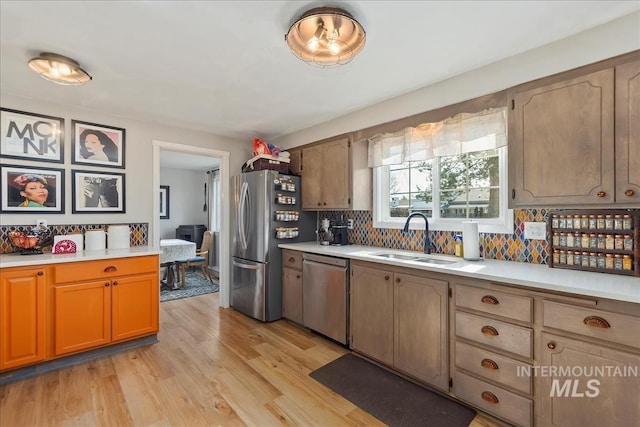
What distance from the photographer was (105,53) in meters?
1.90

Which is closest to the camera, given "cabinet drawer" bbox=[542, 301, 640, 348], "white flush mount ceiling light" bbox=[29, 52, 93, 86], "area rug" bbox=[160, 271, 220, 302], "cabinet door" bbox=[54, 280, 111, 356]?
"cabinet drawer" bbox=[542, 301, 640, 348]

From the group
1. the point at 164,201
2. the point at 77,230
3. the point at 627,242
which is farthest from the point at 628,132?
the point at 164,201

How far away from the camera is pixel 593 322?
139cm

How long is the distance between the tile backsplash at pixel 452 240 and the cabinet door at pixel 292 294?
78 cm

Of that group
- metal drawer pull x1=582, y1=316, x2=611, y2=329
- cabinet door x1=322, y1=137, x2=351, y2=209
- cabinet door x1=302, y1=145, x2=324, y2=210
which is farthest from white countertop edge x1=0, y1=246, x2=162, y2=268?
metal drawer pull x1=582, y1=316, x2=611, y2=329

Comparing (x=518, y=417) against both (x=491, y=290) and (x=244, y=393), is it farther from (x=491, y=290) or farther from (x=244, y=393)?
(x=244, y=393)

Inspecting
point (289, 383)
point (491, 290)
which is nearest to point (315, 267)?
point (289, 383)

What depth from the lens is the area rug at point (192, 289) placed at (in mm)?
4360

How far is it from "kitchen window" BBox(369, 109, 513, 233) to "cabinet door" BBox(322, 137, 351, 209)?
0.95 ft

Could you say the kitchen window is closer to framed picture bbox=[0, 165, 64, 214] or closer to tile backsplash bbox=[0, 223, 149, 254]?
tile backsplash bbox=[0, 223, 149, 254]

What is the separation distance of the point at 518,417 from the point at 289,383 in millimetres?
1460

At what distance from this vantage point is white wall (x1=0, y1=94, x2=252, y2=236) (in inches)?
104

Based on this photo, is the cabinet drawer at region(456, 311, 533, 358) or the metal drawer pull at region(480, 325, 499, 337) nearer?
the cabinet drawer at region(456, 311, 533, 358)

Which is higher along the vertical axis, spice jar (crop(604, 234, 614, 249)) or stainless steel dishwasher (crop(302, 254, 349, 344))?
spice jar (crop(604, 234, 614, 249))
